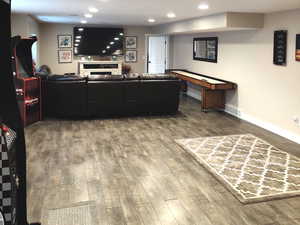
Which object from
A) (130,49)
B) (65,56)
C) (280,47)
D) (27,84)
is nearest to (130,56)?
(130,49)

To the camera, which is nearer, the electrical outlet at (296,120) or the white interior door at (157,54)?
the electrical outlet at (296,120)

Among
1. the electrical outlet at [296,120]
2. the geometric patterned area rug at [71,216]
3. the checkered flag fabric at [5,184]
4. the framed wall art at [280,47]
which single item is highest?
the framed wall art at [280,47]

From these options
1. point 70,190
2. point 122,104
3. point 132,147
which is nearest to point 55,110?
point 122,104

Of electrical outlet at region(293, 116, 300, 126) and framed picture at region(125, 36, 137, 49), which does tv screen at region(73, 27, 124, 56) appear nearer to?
framed picture at region(125, 36, 137, 49)

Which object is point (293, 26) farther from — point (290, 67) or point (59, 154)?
point (59, 154)

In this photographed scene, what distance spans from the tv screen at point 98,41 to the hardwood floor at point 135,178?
18.0 ft

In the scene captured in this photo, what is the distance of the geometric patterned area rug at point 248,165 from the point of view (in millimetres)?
3496

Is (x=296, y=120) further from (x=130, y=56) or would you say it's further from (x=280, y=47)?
(x=130, y=56)

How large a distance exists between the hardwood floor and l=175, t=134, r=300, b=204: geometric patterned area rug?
13 cm

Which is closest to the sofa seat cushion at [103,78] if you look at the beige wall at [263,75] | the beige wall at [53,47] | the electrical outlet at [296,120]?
the beige wall at [263,75]

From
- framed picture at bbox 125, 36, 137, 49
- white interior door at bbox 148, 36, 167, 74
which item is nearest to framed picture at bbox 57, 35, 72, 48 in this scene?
framed picture at bbox 125, 36, 137, 49

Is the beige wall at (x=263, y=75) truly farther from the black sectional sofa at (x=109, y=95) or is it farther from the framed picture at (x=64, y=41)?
the framed picture at (x=64, y=41)

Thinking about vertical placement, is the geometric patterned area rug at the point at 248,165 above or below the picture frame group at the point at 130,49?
below

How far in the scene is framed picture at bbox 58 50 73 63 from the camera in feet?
36.2
